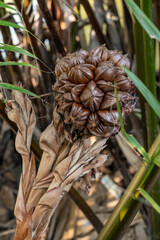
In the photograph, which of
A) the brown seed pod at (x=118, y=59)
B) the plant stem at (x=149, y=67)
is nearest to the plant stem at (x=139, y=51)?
the plant stem at (x=149, y=67)

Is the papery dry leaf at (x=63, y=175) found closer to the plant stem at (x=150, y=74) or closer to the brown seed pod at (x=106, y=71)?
the brown seed pod at (x=106, y=71)

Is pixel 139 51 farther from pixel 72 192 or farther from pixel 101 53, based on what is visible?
pixel 72 192

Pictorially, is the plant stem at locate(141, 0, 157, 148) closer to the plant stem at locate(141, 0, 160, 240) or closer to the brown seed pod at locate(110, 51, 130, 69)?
the plant stem at locate(141, 0, 160, 240)

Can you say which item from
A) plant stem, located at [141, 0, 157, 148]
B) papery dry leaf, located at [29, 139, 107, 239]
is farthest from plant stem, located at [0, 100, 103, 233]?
plant stem, located at [141, 0, 157, 148]

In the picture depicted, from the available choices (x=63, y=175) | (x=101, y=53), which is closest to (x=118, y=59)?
(x=101, y=53)

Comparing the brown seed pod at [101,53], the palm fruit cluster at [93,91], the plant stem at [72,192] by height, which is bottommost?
the plant stem at [72,192]

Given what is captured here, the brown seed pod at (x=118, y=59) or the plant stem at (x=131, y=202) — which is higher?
the brown seed pod at (x=118, y=59)

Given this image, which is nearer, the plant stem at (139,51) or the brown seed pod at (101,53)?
the brown seed pod at (101,53)
